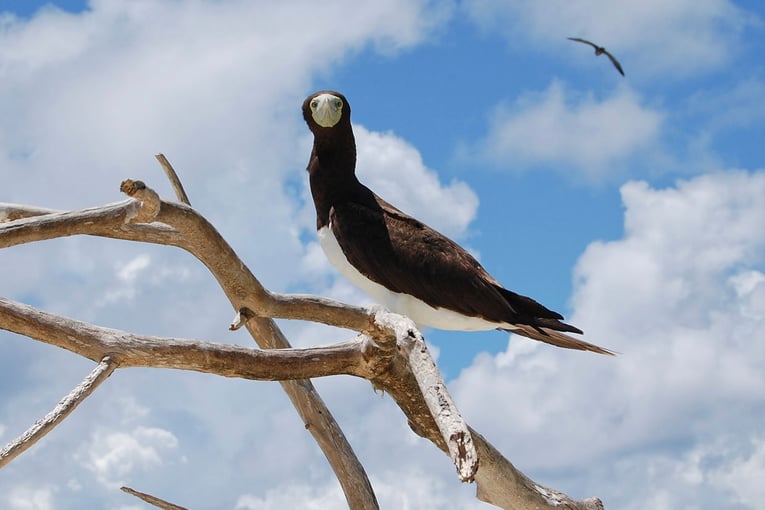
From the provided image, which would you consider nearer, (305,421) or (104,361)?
(104,361)

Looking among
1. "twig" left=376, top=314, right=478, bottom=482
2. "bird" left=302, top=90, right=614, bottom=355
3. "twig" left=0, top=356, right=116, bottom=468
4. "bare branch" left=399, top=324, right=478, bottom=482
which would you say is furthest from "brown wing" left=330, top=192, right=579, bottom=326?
"twig" left=0, top=356, right=116, bottom=468

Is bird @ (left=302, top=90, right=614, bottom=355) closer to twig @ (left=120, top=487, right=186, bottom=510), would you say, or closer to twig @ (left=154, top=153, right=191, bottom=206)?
twig @ (left=154, top=153, right=191, bottom=206)

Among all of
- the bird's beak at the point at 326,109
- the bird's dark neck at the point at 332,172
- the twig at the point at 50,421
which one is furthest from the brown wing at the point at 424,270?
the twig at the point at 50,421

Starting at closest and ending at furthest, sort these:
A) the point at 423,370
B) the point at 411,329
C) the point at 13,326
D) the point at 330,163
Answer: the point at 423,370, the point at 411,329, the point at 13,326, the point at 330,163

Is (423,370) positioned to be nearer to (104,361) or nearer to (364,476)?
(104,361)

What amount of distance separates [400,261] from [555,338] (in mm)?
1023

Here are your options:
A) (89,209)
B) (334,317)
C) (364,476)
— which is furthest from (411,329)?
(364,476)

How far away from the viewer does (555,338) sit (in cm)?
537

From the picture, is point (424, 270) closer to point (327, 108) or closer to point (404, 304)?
point (404, 304)

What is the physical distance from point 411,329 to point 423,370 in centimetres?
29

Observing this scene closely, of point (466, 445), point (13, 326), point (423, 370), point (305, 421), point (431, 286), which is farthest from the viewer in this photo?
point (305, 421)

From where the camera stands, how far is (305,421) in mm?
5953

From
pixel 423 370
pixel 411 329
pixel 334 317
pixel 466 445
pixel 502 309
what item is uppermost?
pixel 502 309

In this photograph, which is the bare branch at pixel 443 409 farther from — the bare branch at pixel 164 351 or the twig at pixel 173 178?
the twig at pixel 173 178
